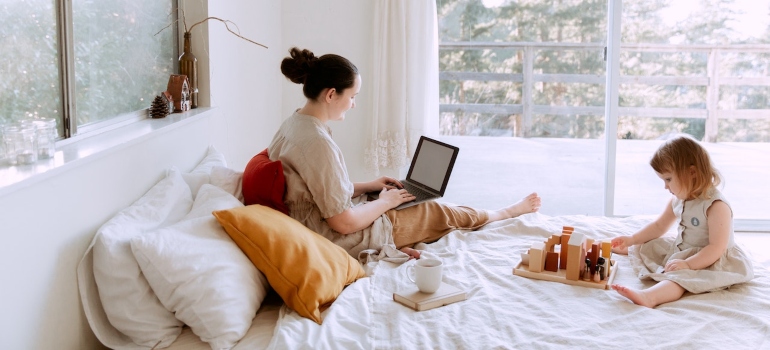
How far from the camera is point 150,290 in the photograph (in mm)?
1922

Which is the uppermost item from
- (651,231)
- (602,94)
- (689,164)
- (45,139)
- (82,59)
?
(82,59)

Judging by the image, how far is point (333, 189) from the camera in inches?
98.2

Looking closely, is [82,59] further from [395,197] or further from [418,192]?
[418,192]

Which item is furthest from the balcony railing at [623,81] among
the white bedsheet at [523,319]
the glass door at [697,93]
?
the white bedsheet at [523,319]

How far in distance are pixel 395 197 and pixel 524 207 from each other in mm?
621

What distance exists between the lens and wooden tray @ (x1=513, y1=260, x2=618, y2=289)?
226 cm

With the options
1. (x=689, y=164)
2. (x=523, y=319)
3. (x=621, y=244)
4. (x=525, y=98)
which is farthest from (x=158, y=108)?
(x=525, y=98)

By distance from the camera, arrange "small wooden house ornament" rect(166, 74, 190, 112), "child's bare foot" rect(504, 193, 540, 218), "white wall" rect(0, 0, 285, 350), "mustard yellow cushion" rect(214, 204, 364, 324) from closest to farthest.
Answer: "white wall" rect(0, 0, 285, 350) < "mustard yellow cushion" rect(214, 204, 364, 324) < "small wooden house ornament" rect(166, 74, 190, 112) < "child's bare foot" rect(504, 193, 540, 218)

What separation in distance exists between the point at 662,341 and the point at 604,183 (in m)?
2.73

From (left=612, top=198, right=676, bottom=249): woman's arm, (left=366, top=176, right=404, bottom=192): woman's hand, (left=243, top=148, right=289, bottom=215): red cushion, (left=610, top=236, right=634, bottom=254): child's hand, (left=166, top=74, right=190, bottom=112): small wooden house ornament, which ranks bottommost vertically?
(left=610, top=236, right=634, bottom=254): child's hand

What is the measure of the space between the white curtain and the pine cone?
67.2 inches

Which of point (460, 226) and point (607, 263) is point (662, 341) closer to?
point (607, 263)

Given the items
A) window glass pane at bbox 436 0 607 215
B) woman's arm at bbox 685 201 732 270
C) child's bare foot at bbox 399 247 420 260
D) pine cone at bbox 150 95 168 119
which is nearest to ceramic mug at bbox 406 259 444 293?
child's bare foot at bbox 399 247 420 260

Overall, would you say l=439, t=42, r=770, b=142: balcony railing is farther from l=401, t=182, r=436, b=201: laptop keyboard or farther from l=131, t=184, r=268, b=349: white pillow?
l=131, t=184, r=268, b=349: white pillow
